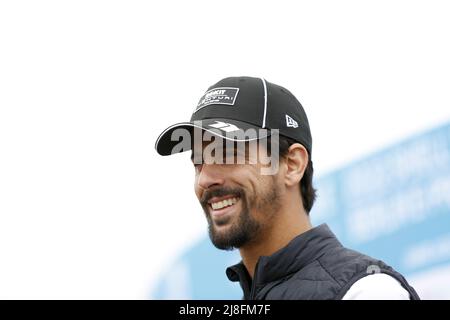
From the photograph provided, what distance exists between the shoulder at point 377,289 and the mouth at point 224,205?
0.31 metres

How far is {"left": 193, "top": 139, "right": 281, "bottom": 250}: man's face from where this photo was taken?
56.3 inches

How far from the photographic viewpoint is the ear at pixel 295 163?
150 cm

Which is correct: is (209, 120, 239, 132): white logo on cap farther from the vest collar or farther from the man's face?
the vest collar

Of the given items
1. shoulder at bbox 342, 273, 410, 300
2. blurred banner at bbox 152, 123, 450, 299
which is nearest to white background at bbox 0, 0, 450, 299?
blurred banner at bbox 152, 123, 450, 299

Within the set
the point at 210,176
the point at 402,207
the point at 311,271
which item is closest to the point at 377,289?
the point at 311,271

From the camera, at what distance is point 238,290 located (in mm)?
2660

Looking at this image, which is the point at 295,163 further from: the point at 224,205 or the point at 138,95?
the point at 138,95

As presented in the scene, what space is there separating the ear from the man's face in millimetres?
36

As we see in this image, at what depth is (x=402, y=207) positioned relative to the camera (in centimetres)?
242

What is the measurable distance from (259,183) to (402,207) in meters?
1.10

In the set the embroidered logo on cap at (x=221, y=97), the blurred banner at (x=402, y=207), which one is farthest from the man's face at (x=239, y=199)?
the blurred banner at (x=402, y=207)

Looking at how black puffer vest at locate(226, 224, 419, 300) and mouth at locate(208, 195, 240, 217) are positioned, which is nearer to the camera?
black puffer vest at locate(226, 224, 419, 300)

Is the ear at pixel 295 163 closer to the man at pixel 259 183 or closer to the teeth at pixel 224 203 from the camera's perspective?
the man at pixel 259 183

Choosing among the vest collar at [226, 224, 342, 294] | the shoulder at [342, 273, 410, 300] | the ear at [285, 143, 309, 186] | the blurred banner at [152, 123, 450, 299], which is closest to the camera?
the shoulder at [342, 273, 410, 300]
